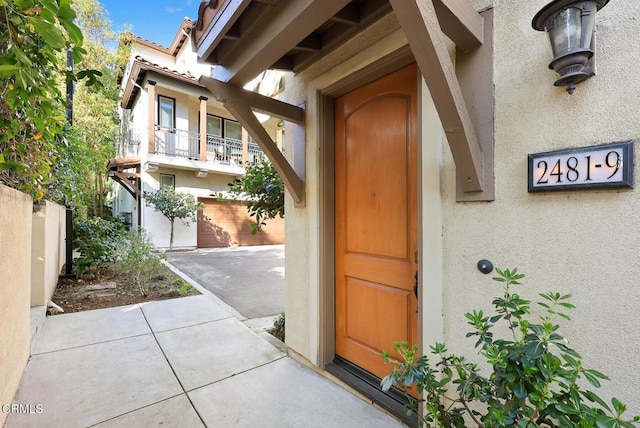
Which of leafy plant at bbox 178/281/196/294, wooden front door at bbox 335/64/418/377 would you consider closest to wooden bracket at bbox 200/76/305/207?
wooden front door at bbox 335/64/418/377

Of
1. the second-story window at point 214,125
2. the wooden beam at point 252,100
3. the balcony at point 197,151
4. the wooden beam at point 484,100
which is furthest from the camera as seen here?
the second-story window at point 214,125

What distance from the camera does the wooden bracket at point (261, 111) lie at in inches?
89.0

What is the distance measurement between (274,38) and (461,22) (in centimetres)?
102

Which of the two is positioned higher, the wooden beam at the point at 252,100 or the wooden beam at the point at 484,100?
the wooden beam at the point at 252,100

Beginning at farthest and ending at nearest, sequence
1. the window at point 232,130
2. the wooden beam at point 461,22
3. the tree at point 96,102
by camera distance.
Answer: the window at point 232,130 < the tree at point 96,102 < the wooden beam at point 461,22

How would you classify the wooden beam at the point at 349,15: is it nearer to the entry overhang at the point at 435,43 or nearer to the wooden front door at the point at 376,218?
the entry overhang at the point at 435,43

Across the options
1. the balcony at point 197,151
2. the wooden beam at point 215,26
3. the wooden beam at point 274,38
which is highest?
the balcony at point 197,151

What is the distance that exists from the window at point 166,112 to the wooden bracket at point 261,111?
10743 mm

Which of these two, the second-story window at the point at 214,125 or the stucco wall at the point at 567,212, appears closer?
the stucco wall at the point at 567,212

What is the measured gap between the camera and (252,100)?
2.43m

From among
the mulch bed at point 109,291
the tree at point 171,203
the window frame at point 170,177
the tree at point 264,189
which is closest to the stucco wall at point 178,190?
the window frame at point 170,177

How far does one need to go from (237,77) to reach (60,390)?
2756 millimetres

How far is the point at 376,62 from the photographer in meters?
2.08

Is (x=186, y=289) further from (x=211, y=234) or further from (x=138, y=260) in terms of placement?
(x=211, y=234)
